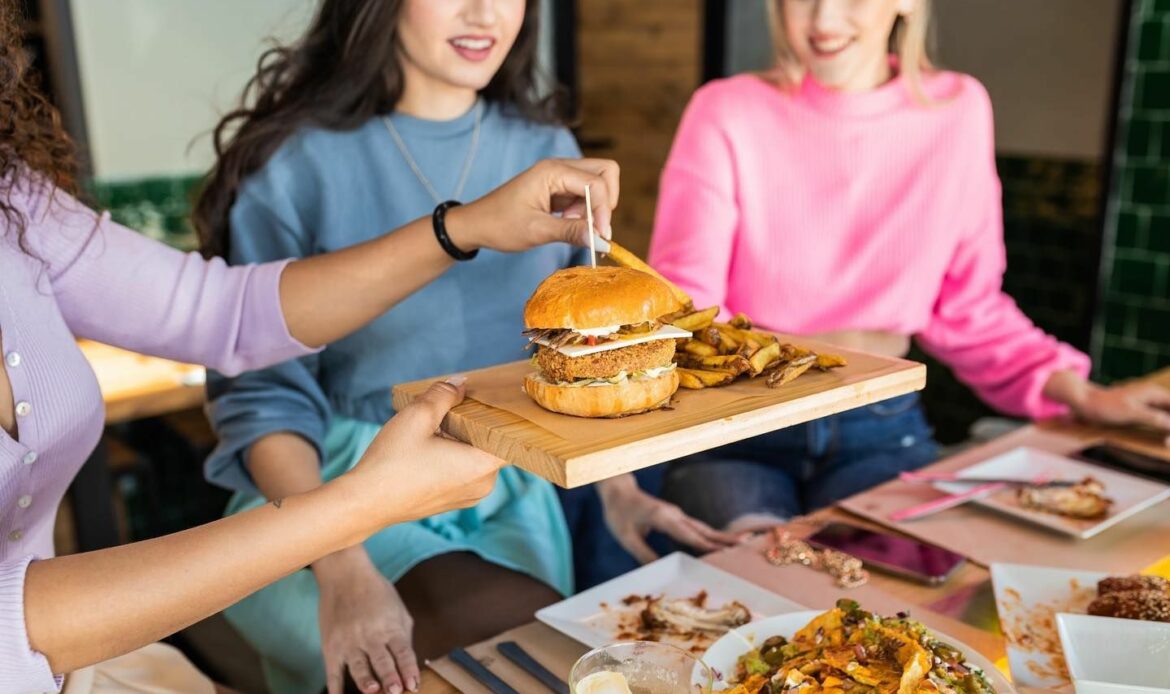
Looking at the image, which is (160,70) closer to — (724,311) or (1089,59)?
(724,311)

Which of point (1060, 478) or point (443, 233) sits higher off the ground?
point (443, 233)

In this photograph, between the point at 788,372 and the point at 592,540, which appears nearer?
the point at 788,372

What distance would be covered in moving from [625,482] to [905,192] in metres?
0.94

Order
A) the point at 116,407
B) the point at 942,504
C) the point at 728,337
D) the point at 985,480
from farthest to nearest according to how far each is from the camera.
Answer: the point at 116,407 < the point at 985,480 < the point at 942,504 < the point at 728,337

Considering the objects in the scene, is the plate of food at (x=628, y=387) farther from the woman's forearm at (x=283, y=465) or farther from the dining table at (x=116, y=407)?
the dining table at (x=116, y=407)

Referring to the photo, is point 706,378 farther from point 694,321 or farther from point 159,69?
point 159,69

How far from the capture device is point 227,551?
1074mm

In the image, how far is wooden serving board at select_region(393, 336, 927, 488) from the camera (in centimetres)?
111

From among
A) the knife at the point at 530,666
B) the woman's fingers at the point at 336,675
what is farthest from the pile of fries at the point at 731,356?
the woman's fingers at the point at 336,675

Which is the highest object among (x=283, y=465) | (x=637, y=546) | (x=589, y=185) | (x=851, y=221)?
(x=589, y=185)

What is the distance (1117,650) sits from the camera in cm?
120

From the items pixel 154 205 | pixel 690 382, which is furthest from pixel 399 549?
pixel 154 205

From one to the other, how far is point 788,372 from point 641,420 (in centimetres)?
24

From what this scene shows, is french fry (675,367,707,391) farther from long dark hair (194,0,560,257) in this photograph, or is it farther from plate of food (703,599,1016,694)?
long dark hair (194,0,560,257)
